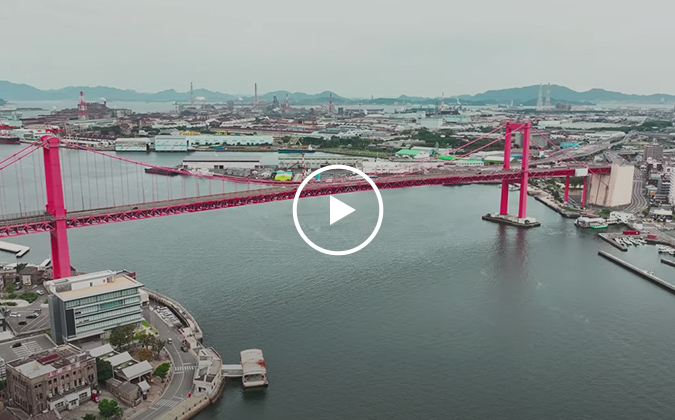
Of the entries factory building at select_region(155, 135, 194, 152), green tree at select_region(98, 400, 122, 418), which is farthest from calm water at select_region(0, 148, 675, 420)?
factory building at select_region(155, 135, 194, 152)

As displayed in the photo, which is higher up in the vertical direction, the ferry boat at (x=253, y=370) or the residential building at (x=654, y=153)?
the residential building at (x=654, y=153)

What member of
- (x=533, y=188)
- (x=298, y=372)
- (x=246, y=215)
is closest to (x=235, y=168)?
(x=246, y=215)

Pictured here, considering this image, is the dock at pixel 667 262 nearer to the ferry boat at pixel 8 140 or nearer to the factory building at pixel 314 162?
the factory building at pixel 314 162

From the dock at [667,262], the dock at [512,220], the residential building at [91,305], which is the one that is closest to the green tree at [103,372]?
the residential building at [91,305]

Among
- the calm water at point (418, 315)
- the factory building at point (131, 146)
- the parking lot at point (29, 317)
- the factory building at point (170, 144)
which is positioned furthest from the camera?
the factory building at point (170, 144)

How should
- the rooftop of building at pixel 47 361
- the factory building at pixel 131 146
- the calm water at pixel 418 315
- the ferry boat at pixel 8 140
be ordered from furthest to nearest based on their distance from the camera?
the ferry boat at pixel 8 140 → the factory building at pixel 131 146 → the calm water at pixel 418 315 → the rooftop of building at pixel 47 361

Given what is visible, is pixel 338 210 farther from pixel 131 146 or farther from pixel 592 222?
pixel 131 146

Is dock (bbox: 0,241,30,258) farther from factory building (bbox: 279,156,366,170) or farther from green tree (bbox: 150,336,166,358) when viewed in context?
factory building (bbox: 279,156,366,170)
